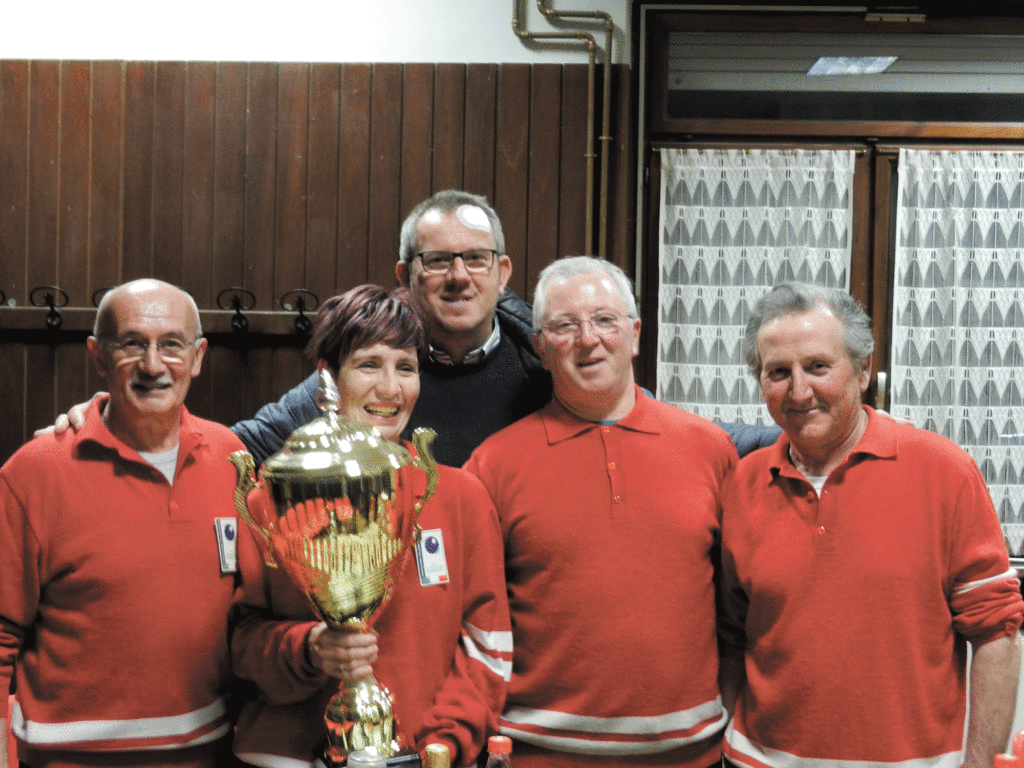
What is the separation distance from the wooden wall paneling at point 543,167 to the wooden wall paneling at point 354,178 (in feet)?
2.16

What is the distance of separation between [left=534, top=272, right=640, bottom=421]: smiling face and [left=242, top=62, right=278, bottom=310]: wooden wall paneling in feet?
7.04

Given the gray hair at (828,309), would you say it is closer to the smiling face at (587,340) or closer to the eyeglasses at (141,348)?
the smiling face at (587,340)

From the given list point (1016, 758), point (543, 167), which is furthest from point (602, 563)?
point (543, 167)

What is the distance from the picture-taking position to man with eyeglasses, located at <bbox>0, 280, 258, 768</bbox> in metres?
1.56

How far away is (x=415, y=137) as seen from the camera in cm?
360

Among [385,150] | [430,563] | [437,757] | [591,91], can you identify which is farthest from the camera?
[385,150]

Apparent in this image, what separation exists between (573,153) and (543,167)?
132 mm

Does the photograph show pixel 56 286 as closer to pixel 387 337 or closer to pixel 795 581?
pixel 387 337

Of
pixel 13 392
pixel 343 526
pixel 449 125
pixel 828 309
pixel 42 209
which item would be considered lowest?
pixel 343 526

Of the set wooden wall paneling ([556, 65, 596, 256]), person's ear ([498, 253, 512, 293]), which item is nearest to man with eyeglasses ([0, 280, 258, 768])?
person's ear ([498, 253, 512, 293])

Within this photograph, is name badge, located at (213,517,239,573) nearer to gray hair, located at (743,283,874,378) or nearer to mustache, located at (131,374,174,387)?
mustache, located at (131,374,174,387)

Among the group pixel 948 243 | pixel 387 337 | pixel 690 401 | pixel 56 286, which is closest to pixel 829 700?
pixel 387 337

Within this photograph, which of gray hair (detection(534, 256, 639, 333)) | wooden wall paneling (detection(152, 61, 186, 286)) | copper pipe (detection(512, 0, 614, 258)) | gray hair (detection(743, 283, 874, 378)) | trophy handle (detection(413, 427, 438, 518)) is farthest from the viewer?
wooden wall paneling (detection(152, 61, 186, 286))

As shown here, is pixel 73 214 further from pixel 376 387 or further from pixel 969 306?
pixel 969 306
